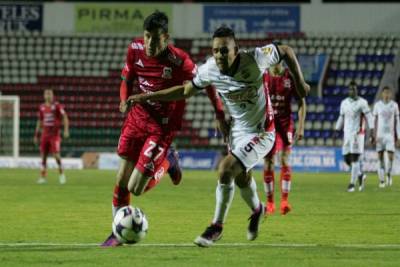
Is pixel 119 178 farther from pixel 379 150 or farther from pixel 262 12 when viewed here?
pixel 262 12

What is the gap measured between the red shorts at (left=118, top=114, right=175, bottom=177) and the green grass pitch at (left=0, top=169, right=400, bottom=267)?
81cm

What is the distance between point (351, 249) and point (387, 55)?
2574 cm

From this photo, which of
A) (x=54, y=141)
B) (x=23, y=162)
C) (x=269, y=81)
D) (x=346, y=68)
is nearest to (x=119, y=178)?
(x=269, y=81)

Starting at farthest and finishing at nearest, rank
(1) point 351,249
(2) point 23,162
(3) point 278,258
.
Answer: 1. (2) point 23,162
2. (1) point 351,249
3. (3) point 278,258

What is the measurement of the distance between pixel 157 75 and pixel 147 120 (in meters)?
0.47

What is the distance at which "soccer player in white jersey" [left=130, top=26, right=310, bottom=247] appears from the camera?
8562 millimetres

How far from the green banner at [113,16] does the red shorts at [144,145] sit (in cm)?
2570

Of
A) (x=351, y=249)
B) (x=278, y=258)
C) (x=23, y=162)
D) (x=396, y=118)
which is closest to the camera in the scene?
(x=278, y=258)

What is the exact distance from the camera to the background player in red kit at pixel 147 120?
9.47 metres

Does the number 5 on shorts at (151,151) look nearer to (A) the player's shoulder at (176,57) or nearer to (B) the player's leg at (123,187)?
(B) the player's leg at (123,187)

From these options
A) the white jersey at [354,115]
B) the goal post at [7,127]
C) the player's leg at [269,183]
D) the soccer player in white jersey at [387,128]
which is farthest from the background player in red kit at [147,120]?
the goal post at [7,127]

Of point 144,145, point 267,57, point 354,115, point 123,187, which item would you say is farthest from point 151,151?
point 354,115

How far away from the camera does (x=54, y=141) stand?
22625mm

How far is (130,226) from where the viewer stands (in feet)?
28.5
